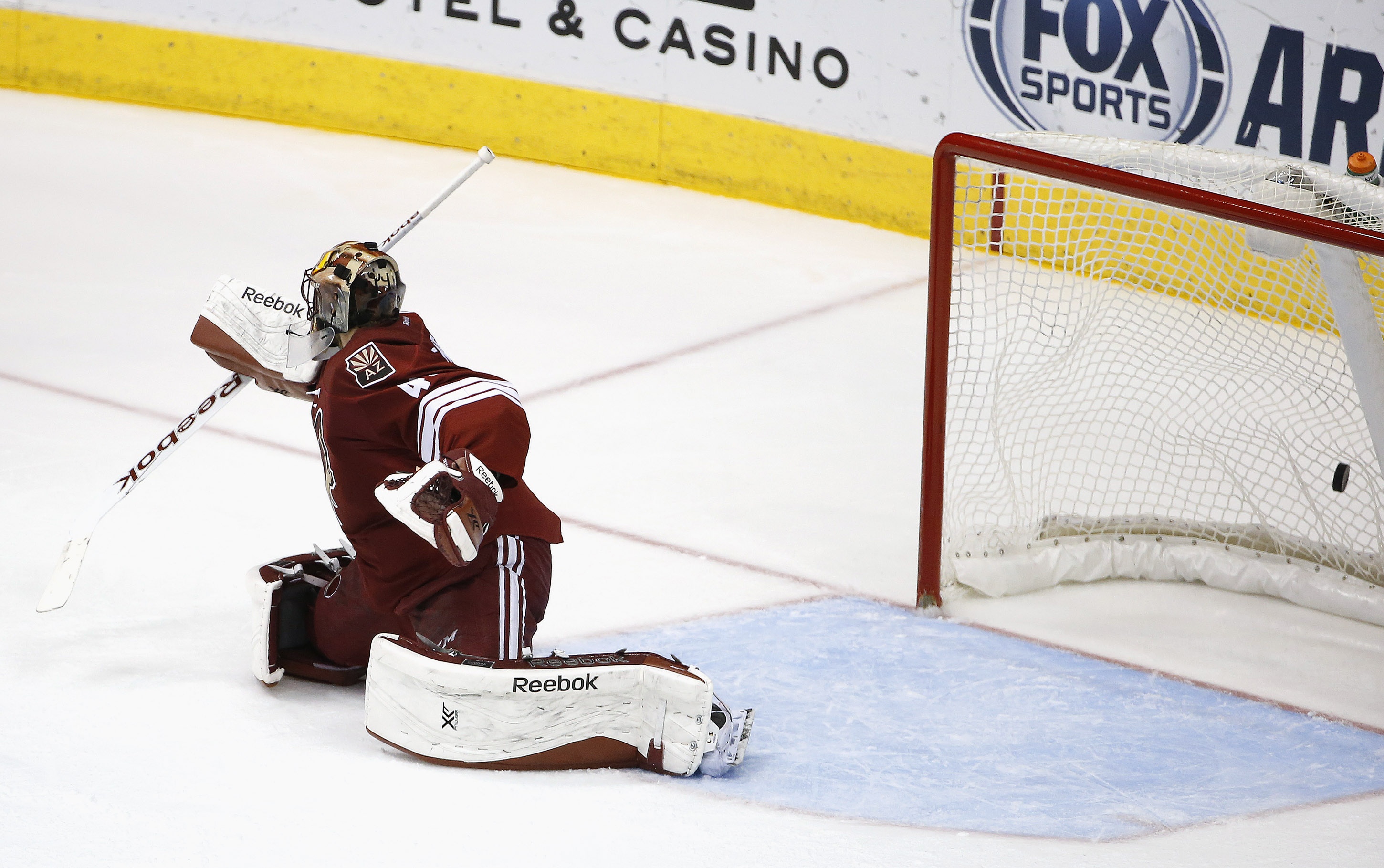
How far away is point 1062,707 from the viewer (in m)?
3.04

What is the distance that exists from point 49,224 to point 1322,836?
4.55m

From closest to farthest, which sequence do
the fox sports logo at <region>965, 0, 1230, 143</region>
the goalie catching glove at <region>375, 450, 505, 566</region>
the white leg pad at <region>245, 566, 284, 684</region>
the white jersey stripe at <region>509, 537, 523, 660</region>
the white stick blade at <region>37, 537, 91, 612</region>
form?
the goalie catching glove at <region>375, 450, 505, 566</region> → the white jersey stripe at <region>509, 537, 523, 660</region> → the white leg pad at <region>245, 566, 284, 684</region> → the white stick blade at <region>37, 537, 91, 612</region> → the fox sports logo at <region>965, 0, 1230, 143</region>

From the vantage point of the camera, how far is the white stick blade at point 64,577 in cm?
305

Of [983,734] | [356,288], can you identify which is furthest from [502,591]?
[983,734]

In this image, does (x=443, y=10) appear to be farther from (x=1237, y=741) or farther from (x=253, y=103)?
(x=1237, y=741)

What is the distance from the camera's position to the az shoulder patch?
2.63m

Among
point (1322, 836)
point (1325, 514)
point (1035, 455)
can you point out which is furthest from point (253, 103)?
point (1322, 836)

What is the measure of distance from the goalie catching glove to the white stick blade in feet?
3.10

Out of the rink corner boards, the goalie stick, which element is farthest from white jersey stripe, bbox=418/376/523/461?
the rink corner boards

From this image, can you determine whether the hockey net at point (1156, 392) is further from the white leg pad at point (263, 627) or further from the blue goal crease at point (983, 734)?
the white leg pad at point (263, 627)

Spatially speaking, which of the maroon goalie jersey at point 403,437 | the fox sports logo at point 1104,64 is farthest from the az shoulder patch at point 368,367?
the fox sports logo at point 1104,64

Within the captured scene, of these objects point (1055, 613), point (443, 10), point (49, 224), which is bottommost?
point (1055, 613)

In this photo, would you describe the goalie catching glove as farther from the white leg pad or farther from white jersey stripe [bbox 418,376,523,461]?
the white leg pad

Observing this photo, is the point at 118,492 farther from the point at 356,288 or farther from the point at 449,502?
the point at 449,502
